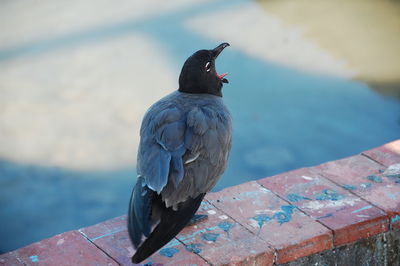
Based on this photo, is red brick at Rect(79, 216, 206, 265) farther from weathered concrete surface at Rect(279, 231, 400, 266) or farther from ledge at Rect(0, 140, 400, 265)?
weathered concrete surface at Rect(279, 231, 400, 266)

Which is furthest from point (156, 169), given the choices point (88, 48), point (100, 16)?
point (100, 16)

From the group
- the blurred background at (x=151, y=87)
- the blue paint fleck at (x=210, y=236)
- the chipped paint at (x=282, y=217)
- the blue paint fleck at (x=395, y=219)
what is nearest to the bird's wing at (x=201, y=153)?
the blue paint fleck at (x=210, y=236)

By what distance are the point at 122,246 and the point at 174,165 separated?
444mm

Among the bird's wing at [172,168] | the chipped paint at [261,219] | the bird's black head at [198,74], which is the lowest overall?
the chipped paint at [261,219]

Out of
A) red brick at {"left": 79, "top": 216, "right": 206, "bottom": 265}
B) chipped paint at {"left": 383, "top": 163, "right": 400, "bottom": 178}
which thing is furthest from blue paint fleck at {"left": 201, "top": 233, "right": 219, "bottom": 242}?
chipped paint at {"left": 383, "top": 163, "right": 400, "bottom": 178}

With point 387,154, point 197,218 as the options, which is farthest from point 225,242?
point 387,154

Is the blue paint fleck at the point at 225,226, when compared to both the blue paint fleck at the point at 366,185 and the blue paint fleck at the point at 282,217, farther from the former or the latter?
the blue paint fleck at the point at 366,185

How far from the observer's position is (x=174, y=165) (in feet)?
8.55

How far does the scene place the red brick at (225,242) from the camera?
2668 mm

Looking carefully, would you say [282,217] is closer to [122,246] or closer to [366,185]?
[366,185]

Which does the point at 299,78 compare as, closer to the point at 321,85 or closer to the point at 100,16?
the point at 321,85

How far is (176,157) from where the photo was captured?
2623 millimetres

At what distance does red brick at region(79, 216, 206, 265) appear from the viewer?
2.65 m

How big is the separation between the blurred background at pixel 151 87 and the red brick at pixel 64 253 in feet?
4.46
